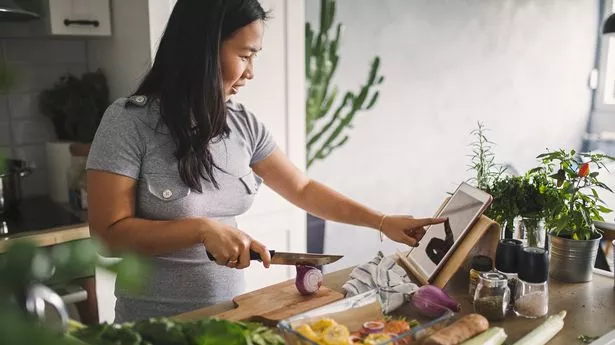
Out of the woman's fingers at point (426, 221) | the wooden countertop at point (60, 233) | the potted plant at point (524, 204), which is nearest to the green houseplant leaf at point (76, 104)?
the wooden countertop at point (60, 233)

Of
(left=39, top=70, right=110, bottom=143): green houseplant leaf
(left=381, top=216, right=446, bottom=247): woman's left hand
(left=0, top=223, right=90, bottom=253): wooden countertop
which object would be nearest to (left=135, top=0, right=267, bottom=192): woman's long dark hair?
(left=381, top=216, right=446, bottom=247): woman's left hand

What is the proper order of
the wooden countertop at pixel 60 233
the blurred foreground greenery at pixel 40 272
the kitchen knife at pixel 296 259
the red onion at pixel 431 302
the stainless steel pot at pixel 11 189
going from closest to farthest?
1. the blurred foreground greenery at pixel 40 272
2. the red onion at pixel 431 302
3. the kitchen knife at pixel 296 259
4. the wooden countertop at pixel 60 233
5. the stainless steel pot at pixel 11 189

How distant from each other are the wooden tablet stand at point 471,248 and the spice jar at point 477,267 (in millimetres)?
23

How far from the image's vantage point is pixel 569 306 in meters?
1.12

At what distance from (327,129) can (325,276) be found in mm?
1683

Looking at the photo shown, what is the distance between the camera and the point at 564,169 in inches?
49.5

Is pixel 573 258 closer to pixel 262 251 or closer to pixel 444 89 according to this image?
pixel 262 251

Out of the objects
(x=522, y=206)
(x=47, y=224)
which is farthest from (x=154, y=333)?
(x=47, y=224)

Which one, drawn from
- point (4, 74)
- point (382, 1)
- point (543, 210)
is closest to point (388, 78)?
point (382, 1)

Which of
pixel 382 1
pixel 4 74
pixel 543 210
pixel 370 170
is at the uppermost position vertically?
pixel 382 1

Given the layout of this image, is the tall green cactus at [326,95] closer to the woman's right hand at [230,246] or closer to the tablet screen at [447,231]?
the tablet screen at [447,231]

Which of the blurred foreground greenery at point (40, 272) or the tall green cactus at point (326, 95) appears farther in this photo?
the tall green cactus at point (326, 95)

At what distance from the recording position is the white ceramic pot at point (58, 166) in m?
2.18

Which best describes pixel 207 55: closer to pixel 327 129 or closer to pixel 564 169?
pixel 564 169
